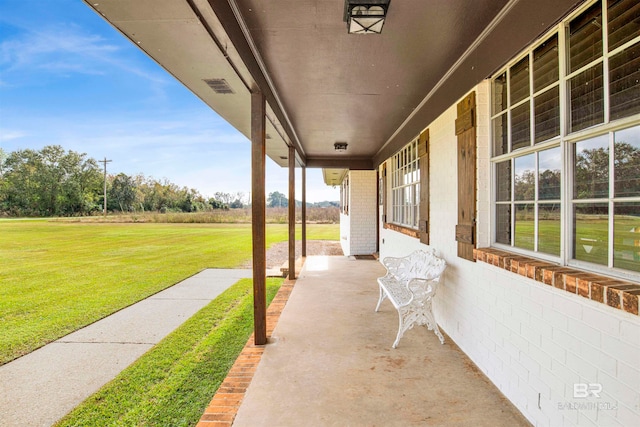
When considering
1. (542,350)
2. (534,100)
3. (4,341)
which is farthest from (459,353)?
(4,341)

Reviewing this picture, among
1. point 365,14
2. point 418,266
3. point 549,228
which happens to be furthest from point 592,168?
point 418,266

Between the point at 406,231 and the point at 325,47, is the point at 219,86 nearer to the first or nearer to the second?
the point at 325,47

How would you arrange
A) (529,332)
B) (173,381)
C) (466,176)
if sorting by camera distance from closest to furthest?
(529,332)
(173,381)
(466,176)

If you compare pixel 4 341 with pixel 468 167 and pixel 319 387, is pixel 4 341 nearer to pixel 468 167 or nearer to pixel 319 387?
pixel 319 387

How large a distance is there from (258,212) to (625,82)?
2701 millimetres

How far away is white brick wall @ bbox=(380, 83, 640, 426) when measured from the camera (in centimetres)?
129

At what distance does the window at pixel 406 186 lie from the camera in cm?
513

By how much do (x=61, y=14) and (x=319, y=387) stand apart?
11.6m

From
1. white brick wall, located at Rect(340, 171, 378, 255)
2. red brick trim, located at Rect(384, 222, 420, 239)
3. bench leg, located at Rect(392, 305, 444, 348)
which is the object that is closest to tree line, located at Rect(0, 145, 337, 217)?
white brick wall, located at Rect(340, 171, 378, 255)

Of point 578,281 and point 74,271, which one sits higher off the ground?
point 578,281

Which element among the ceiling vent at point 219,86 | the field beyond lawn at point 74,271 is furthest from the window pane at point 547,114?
the field beyond lawn at point 74,271

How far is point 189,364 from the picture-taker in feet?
9.51

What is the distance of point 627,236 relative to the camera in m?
1.39

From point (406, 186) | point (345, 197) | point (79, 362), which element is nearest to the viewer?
point (79, 362)
